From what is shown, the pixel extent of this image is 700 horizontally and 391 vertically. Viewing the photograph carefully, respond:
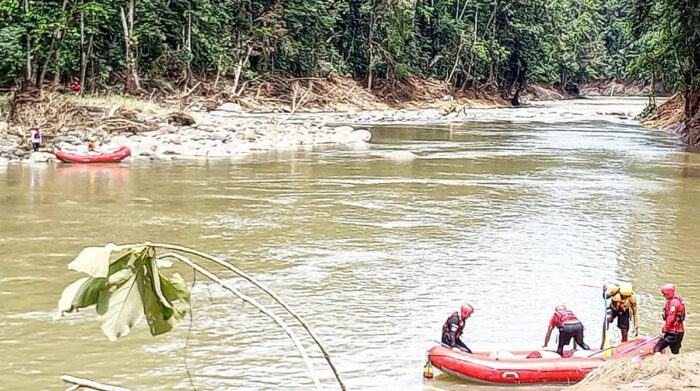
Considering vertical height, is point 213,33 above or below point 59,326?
above

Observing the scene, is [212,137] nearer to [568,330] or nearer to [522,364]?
[568,330]

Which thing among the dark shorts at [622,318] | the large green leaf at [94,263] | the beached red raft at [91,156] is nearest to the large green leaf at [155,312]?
the large green leaf at [94,263]

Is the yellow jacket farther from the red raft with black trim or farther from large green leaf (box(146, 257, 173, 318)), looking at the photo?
large green leaf (box(146, 257, 173, 318))

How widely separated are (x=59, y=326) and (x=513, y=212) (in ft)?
31.2

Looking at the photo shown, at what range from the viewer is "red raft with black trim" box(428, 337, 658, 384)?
692 centimetres

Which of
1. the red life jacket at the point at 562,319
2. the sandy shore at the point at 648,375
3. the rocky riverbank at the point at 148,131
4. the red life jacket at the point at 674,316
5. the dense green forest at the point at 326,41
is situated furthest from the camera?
the dense green forest at the point at 326,41

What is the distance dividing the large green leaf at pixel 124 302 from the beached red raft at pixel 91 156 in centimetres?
1950

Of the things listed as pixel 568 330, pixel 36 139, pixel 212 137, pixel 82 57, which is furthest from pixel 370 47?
pixel 568 330

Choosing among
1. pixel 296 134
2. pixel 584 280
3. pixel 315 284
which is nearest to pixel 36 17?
pixel 296 134

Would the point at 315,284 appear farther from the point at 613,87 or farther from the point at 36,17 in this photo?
the point at 613,87

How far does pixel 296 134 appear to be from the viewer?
28062 mm

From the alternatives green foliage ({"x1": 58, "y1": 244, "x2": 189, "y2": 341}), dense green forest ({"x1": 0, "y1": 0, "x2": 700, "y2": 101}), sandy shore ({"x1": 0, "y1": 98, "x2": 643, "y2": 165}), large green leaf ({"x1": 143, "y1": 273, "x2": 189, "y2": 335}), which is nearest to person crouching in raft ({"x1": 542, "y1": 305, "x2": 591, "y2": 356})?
large green leaf ({"x1": 143, "y1": 273, "x2": 189, "y2": 335})

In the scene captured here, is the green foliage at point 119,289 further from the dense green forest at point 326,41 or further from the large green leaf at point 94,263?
the dense green forest at point 326,41

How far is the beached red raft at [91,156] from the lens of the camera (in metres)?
20.1
